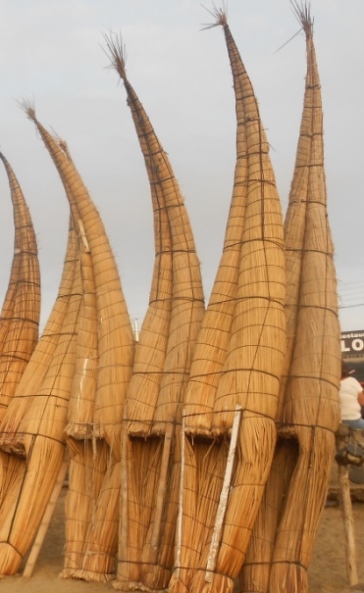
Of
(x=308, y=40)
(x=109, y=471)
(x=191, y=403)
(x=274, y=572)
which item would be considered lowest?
(x=274, y=572)

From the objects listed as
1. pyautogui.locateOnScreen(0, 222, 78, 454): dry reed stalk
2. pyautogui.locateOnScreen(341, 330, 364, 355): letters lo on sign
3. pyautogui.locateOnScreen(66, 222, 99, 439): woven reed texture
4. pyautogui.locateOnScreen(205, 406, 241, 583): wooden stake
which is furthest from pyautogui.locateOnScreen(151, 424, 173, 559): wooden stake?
pyautogui.locateOnScreen(341, 330, 364, 355): letters lo on sign

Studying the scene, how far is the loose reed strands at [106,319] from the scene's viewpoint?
6788mm

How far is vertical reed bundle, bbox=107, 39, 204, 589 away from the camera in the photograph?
6113mm

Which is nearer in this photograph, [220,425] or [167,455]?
[220,425]

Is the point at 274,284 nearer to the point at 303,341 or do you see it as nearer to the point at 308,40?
the point at 303,341

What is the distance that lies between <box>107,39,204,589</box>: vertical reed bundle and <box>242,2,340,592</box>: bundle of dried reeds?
2.62 ft

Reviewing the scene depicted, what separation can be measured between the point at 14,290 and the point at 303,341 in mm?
3881

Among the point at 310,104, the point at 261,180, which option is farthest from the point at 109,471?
the point at 310,104

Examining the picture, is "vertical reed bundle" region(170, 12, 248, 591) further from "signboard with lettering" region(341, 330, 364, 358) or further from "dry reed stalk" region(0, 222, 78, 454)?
"signboard with lettering" region(341, 330, 364, 358)

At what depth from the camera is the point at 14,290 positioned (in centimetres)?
878

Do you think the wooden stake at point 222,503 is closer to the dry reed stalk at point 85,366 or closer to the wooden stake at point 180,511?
the wooden stake at point 180,511

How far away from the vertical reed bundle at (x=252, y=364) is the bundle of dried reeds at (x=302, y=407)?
224mm

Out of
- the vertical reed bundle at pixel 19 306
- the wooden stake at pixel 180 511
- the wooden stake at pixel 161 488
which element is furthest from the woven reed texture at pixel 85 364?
the wooden stake at pixel 180 511

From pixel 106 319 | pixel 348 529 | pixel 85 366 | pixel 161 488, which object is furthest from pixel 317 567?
pixel 106 319
